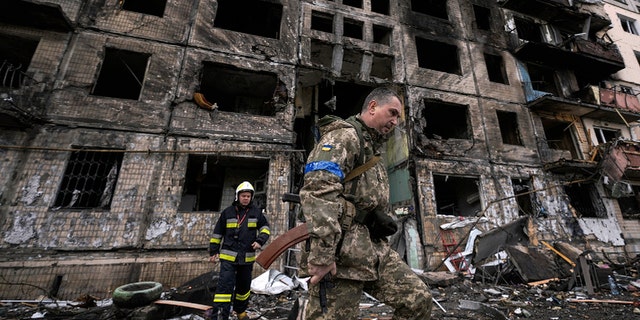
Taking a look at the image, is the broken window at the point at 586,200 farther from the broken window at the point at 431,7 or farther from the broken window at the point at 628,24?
the broken window at the point at 628,24

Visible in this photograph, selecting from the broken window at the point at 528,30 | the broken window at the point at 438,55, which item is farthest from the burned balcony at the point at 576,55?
the broken window at the point at 438,55

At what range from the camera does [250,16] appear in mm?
10867

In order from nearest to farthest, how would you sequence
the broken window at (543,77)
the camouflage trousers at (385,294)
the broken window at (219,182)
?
the camouflage trousers at (385,294) → the broken window at (219,182) → the broken window at (543,77)

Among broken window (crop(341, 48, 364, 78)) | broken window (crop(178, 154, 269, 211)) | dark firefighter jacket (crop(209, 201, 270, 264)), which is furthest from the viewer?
broken window (crop(341, 48, 364, 78))

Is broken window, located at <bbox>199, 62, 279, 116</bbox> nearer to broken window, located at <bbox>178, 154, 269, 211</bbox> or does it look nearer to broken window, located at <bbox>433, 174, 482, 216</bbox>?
broken window, located at <bbox>178, 154, 269, 211</bbox>

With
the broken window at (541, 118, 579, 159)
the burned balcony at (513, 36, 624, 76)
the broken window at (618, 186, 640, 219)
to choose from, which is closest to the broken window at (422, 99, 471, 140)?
the broken window at (541, 118, 579, 159)

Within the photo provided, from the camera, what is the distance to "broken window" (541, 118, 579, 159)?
38.4ft

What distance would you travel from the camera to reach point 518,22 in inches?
541

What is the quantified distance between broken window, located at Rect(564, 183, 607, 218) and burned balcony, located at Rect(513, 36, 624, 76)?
20.2 feet

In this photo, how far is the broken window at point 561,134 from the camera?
38.4ft

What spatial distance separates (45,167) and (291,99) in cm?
626

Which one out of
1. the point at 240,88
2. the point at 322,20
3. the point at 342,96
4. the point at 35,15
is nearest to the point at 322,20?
the point at 322,20

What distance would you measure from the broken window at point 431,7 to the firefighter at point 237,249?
44.4 feet

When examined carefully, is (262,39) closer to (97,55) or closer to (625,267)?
(97,55)
